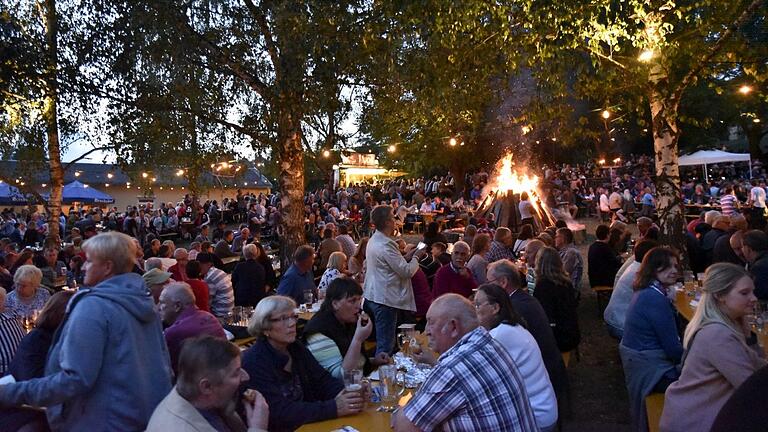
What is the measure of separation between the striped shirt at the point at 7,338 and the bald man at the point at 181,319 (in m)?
1.35

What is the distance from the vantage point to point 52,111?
12.7 metres

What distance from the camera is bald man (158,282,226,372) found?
4.52 metres

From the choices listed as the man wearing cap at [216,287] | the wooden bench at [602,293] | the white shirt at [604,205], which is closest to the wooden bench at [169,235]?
the white shirt at [604,205]

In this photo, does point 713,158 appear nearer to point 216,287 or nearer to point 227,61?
point 227,61

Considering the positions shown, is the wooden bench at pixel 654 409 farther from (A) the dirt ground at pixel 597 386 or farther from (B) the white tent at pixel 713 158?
(B) the white tent at pixel 713 158

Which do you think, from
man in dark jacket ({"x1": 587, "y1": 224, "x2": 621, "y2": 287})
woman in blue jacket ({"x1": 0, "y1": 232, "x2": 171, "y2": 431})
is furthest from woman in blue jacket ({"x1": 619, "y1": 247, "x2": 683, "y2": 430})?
man in dark jacket ({"x1": 587, "y1": 224, "x2": 621, "y2": 287})

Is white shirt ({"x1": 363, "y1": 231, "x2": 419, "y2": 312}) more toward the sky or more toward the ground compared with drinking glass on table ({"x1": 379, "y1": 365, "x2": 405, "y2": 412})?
more toward the sky

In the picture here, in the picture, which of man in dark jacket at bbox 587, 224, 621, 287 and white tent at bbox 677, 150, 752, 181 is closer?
man in dark jacket at bbox 587, 224, 621, 287

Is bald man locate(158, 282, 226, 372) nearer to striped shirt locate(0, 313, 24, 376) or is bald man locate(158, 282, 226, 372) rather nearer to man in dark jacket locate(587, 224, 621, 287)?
striped shirt locate(0, 313, 24, 376)

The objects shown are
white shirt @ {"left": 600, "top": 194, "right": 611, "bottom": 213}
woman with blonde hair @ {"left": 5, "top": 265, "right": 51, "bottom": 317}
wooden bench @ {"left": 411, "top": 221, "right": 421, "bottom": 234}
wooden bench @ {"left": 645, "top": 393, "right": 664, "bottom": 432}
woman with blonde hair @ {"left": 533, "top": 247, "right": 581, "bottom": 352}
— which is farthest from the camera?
wooden bench @ {"left": 411, "top": 221, "right": 421, "bottom": 234}

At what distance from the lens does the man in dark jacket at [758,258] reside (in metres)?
6.25

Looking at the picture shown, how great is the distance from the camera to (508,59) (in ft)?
35.6

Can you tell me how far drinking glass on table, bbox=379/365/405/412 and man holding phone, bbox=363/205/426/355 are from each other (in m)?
2.24

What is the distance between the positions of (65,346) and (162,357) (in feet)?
1.65
